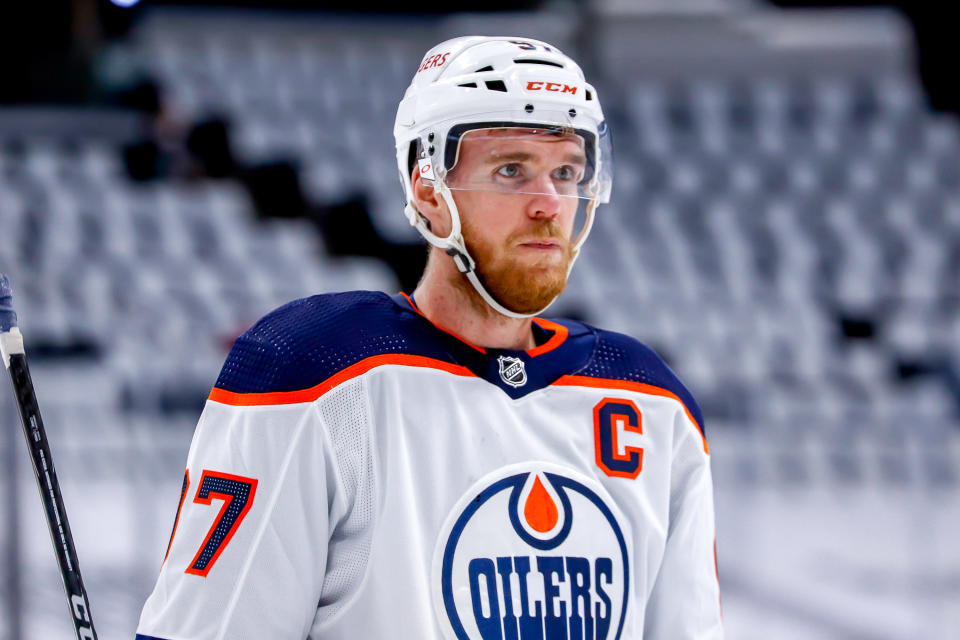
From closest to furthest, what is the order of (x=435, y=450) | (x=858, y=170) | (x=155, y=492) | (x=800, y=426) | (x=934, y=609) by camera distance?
(x=435, y=450), (x=155, y=492), (x=934, y=609), (x=800, y=426), (x=858, y=170)

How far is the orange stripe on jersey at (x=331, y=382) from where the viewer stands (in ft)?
3.80

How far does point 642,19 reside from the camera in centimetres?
816

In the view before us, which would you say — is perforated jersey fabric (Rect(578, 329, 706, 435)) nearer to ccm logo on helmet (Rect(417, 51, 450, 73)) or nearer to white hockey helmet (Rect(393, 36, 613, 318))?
white hockey helmet (Rect(393, 36, 613, 318))

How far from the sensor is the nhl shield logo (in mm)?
1265

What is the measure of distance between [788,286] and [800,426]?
2.36 meters

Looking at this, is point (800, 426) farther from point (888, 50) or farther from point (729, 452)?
point (888, 50)

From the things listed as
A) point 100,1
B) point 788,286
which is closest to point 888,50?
point 788,286

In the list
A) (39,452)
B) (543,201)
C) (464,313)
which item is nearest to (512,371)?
(464,313)

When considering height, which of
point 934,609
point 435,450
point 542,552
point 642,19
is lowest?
point 934,609

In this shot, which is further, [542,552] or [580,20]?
[580,20]

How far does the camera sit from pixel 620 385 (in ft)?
4.34

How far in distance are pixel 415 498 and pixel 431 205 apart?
37cm

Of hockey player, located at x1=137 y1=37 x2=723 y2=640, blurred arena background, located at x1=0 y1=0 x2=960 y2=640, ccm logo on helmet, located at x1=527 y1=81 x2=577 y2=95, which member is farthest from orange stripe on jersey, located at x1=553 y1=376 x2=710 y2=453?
blurred arena background, located at x1=0 y1=0 x2=960 y2=640

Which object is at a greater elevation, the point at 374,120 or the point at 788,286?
the point at 374,120
